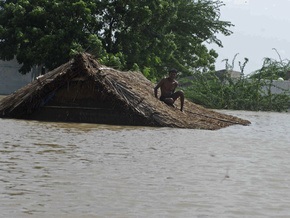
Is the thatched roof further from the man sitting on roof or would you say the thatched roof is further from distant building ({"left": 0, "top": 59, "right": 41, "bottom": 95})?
distant building ({"left": 0, "top": 59, "right": 41, "bottom": 95})

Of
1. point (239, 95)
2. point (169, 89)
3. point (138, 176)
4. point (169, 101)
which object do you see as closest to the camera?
point (138, 176)

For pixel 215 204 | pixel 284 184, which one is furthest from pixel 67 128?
pixel 215 204

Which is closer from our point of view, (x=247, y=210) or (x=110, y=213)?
(x=110, y=213)

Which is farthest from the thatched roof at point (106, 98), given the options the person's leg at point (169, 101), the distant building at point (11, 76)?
the distant building at point (11, 76)

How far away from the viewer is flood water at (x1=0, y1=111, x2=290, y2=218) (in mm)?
5016

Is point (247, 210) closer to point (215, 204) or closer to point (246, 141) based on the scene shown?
point (215, 204)

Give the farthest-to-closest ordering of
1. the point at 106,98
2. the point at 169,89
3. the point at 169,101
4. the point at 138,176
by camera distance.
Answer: the point at 169,89 → the point at 169,101 → the point at 106,98 → the point at 138,176

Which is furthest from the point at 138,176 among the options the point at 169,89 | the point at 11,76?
the point at 11,76

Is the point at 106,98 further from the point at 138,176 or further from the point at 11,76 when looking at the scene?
the point at 11,76

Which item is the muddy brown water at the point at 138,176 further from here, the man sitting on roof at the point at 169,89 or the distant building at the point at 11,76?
the distant building at the point at 11,76

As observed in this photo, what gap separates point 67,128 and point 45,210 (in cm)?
807

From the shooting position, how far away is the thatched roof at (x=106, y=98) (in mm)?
14094

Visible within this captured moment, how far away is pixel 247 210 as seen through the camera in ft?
16.8

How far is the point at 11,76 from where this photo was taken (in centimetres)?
3831
